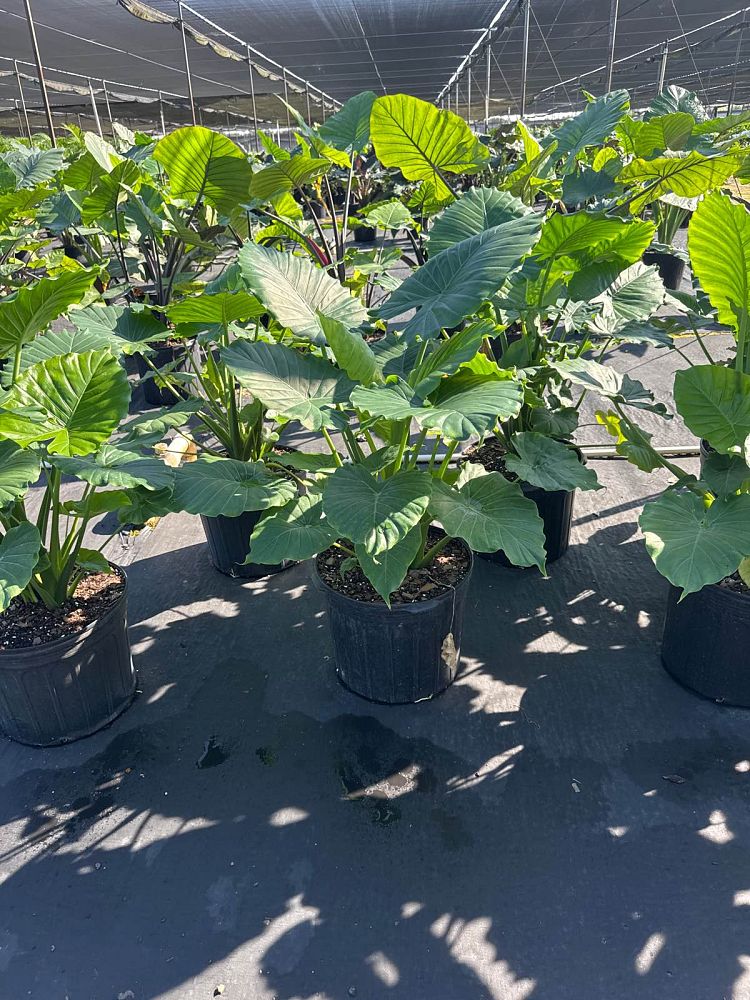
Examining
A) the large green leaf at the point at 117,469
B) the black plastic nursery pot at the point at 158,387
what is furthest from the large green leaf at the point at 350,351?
the black plastic nursery pot at the point at 158,387

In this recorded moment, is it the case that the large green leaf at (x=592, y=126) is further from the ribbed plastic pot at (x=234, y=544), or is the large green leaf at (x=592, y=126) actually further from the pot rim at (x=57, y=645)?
the pot rim at (x=57, y=645)

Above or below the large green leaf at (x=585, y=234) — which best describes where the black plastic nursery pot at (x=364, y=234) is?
above

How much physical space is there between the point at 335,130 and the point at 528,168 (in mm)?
822

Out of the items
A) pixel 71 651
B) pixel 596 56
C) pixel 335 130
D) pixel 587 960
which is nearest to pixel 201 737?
pixel 71 651

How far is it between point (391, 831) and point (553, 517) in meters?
1.08

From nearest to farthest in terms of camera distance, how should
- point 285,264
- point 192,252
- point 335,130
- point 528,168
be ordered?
point 285,264
point 528,168
point 335,130
point 192,252

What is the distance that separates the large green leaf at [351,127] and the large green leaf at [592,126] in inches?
27.1

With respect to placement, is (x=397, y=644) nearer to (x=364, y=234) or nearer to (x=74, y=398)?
(x=74, y=398)

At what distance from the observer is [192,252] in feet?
10.0

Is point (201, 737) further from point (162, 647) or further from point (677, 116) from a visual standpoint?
point (677, 116)

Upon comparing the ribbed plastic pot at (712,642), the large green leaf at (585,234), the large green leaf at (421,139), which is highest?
the large green leaf at (421,139)

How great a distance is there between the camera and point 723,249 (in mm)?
1350

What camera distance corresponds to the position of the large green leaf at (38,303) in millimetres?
1309

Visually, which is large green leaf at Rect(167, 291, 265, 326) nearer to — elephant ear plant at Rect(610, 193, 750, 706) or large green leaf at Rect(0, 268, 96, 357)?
large green leaf at Rect(0, 268, 96, 357)
